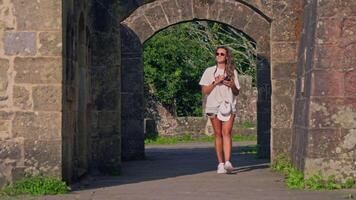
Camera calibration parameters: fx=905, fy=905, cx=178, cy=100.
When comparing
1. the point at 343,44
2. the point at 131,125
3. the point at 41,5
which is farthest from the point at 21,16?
the point at 131,125

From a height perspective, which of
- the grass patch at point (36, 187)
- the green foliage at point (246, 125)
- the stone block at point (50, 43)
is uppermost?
the stone block at point (50, 43)

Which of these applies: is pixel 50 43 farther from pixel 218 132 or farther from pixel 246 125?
pixel 246 125

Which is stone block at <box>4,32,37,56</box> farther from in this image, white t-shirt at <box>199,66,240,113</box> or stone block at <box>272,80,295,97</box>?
stone block at <box>272,80,295,97</box>

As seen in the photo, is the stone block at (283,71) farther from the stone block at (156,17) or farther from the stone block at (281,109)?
the stone block at (156,17)

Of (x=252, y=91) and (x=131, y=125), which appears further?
(x=252, y=91)

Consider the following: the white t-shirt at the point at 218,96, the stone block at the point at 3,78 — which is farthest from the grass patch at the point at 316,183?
the stone block at the point at 3,78

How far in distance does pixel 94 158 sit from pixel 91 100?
682 mm

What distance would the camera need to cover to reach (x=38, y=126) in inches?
323

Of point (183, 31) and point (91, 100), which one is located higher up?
point (183, 31)

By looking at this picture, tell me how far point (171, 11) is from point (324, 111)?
22.9 feet

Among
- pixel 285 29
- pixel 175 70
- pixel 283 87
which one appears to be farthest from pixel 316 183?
pixel 175 70

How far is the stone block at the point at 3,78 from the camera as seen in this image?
8.23 metres

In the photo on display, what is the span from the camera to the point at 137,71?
14977mm

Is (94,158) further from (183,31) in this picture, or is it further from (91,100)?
(183,31)
